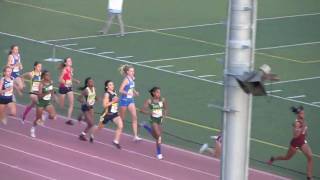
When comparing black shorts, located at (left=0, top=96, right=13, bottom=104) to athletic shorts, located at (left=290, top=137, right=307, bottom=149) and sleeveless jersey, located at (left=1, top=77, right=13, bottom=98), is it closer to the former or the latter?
sleeveless jersey, located at (left=1, top=77, right=13, bottom=98)

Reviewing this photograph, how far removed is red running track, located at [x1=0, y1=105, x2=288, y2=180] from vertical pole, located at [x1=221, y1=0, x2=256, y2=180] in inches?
298

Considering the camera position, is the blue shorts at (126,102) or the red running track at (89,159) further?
the blue shorts at (126,102)

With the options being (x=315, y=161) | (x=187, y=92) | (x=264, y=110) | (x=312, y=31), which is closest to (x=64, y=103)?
(x=187, y=92)

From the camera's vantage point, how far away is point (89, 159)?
20688mm

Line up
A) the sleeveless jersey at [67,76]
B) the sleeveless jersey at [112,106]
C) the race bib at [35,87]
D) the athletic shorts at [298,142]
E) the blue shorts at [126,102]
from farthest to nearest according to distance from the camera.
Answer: the sleeveless jersey at [67,76] → the race bib at [35,87] → the blue shorts at [126,102] → the sleeveless jersey at [112,106] → the athletic shorts at [298,142]

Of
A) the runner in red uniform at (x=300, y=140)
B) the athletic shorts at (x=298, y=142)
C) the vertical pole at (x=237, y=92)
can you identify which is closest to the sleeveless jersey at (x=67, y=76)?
the runner in red uniform at (x=300, y=140)

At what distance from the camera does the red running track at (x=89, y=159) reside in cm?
1972

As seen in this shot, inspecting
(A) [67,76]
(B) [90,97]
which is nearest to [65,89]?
(A) [67,76]

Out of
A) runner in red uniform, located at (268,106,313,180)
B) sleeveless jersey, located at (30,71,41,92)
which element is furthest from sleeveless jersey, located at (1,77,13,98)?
runner in red uniform, located at (268,106,313,180)

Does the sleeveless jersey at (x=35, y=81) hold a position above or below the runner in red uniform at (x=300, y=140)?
above

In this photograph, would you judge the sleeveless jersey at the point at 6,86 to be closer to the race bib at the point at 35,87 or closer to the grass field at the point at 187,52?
the race bib at the point at 35,87

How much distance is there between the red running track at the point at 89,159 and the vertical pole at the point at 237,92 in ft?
24.8

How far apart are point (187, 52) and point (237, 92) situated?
61.8 feet

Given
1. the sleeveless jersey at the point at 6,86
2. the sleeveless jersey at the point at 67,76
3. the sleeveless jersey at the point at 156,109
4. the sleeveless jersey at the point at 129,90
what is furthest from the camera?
the sleeveless jersey at the point at 67,76
